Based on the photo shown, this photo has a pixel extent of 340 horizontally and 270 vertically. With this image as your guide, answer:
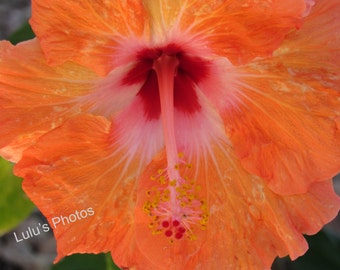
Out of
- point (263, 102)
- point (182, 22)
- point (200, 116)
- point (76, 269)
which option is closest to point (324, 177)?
point (263, 102)

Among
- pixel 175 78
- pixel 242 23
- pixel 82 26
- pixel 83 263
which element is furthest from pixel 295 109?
pixel 83 263

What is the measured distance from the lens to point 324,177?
5.04 feet

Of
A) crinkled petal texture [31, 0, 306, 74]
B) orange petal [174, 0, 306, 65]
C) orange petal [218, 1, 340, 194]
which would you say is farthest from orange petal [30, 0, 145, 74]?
orange petal [218, 1, 340, 194]

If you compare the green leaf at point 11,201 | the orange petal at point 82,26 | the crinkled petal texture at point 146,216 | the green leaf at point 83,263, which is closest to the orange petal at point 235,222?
the crinkled petal texture at point 146,216

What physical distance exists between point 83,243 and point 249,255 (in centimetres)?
47

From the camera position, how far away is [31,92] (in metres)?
1.52

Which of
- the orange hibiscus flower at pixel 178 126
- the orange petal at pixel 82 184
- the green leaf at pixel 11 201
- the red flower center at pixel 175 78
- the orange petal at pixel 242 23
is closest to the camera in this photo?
the orange petal at pixel 242 23

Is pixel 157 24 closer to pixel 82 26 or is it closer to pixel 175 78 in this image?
pixel 82 26

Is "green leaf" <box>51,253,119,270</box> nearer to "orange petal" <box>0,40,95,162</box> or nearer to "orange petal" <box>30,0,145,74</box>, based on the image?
"orange petal" <box>0,40,95,162</box>

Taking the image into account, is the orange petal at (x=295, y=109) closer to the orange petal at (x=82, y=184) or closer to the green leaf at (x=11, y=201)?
the orange petal at (x=82, y=184)

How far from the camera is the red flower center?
1.66m

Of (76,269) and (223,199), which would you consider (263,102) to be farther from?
(76,269)

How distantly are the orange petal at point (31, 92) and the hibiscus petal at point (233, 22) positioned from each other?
0.26 meters

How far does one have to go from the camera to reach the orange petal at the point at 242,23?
1314mm
